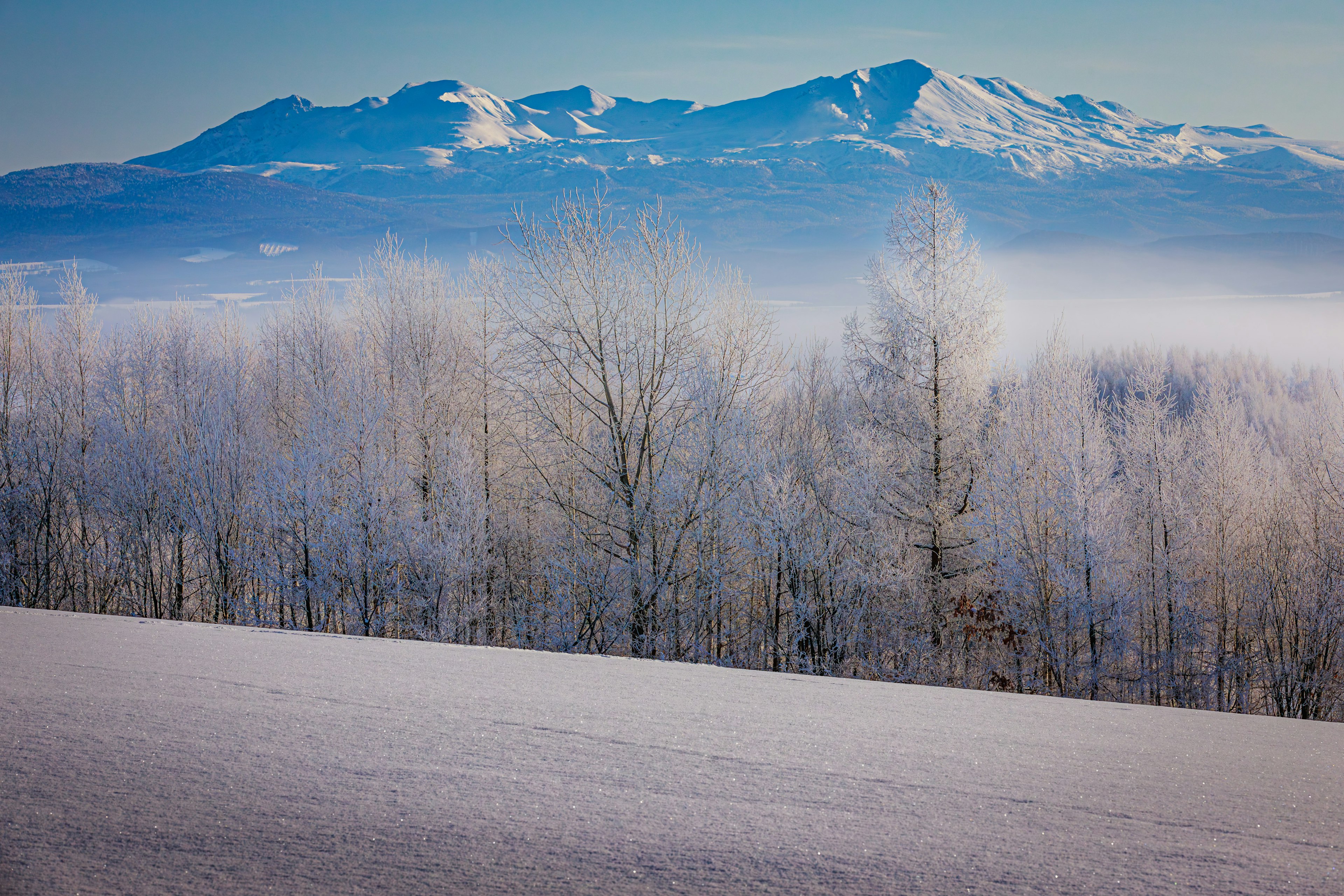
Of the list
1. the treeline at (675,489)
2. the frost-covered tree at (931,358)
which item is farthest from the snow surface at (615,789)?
the treeline at (675,489)

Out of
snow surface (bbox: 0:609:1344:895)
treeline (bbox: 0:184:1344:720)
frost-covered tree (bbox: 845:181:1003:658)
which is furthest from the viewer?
treeline (bbox: 0:184:1344:720)

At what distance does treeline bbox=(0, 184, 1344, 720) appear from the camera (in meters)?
19.3

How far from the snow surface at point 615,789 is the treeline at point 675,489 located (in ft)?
46.6

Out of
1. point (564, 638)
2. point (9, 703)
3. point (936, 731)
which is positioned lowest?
point (564, 638)

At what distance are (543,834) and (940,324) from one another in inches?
670

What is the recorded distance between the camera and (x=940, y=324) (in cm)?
1841

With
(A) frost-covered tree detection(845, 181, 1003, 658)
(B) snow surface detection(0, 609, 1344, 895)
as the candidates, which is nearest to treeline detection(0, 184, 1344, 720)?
(A) frost-covered tree detection(845, 181, 1003, 658)

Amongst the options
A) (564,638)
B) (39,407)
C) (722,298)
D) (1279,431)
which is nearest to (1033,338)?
(1279,431)

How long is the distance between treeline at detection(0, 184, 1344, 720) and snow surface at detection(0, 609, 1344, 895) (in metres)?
14.2

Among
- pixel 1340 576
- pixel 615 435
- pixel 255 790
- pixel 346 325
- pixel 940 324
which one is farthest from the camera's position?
pixel 346 325

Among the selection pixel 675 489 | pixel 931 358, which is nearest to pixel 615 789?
pixel 931 358

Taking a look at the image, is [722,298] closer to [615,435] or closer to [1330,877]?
[615,435]

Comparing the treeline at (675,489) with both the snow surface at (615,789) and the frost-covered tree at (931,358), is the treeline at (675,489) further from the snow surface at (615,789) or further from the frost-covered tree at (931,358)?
the snow surface at (615,789)

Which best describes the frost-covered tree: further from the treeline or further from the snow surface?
the snow surface
